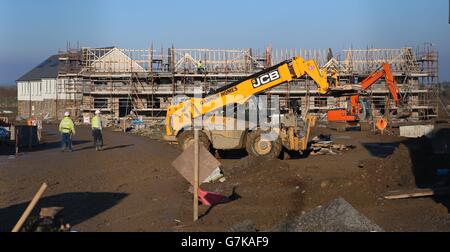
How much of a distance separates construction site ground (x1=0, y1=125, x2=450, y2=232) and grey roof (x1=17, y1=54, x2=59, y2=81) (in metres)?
55.1

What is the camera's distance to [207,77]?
55969 millimetres

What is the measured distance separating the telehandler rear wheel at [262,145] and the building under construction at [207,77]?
33496 millimetres

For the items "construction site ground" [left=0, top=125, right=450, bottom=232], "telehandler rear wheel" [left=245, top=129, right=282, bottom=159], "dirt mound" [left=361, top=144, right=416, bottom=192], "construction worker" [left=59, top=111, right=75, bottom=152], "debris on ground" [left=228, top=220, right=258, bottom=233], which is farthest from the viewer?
"construction worker" [left=59, top=111, right=75, bottom=152]

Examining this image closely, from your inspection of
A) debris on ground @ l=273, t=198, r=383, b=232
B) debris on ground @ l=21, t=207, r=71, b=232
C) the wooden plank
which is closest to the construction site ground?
the wooden plank

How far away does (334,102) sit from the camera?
57.5 metres

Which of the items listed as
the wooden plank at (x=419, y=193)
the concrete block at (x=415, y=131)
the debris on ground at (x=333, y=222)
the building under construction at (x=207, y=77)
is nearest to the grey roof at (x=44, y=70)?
the building under construction at (x=207, y=77)

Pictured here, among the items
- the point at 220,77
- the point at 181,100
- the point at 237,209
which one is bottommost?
the point at 237,209

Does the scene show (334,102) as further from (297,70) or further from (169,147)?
(297,70)

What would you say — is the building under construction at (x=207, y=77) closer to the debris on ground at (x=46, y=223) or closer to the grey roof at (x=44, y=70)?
the grey roof at (x=44, y=70)

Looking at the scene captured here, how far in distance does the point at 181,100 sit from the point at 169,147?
14.4 ft

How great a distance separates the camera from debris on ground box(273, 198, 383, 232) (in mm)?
8316

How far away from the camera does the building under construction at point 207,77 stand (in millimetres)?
55906

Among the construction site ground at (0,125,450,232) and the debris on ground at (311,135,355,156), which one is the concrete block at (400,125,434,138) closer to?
the debris on ground at (311,135,355,156)
